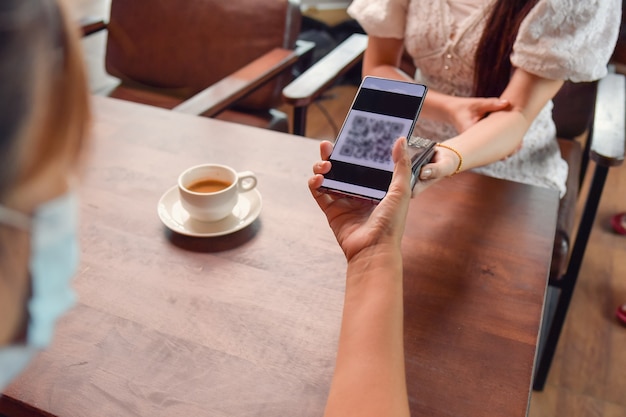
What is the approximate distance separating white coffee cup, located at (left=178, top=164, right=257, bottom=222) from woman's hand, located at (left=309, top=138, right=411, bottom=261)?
14 centimetres

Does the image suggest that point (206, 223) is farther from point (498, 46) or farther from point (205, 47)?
point (205, 47)

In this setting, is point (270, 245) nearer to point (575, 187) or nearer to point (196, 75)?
point (575, 187)

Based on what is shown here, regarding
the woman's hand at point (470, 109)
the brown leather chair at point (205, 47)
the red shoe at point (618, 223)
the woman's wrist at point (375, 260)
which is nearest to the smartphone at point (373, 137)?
the woman's wrist at point (375, 260)

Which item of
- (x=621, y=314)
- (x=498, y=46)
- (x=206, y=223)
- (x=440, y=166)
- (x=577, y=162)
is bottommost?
(x=621, y=314)

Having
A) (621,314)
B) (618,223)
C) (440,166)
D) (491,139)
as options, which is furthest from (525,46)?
(618,223)

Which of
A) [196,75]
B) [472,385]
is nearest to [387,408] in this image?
[472,385]

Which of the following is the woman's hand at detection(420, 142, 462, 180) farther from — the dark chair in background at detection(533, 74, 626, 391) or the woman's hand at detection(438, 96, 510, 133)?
the dark chair in background at detection(533, 74, 626, 391)

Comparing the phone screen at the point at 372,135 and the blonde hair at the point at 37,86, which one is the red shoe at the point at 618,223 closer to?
the phone screen at the point at 372,135

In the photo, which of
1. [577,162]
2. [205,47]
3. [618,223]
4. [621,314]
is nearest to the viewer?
[577,162]

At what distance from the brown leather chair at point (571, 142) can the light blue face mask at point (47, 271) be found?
103cm

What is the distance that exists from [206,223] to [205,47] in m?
1.05

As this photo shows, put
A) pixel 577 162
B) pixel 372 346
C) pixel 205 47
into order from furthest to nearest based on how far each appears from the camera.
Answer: pixel 205 47, pixel 577 162, pixel 372 346

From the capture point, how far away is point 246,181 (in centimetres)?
92

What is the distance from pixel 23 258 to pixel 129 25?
168cm
